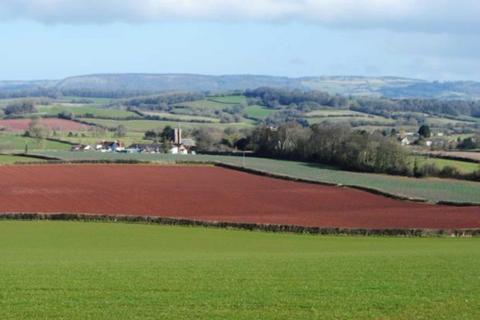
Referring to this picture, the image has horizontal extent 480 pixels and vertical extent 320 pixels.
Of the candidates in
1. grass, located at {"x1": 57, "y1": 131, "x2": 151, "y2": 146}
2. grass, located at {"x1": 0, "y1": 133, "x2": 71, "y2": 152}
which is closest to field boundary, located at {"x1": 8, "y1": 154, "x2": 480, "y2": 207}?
grass, located at {"x1": 0, "y1": 133, "x2": 71, "y2": 152}

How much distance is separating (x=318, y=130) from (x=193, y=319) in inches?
3394

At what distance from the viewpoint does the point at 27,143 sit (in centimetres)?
12012

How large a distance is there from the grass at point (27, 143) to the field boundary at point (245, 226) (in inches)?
2501

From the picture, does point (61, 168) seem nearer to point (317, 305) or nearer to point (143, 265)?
point (143, 265)

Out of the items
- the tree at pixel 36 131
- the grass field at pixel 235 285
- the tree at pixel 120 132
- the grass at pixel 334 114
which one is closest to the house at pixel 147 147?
the tree at pixel 36 131

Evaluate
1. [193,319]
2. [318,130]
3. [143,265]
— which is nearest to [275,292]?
[193,319]

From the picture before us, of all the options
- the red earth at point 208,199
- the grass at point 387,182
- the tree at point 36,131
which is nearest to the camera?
the red earth at point 208,199

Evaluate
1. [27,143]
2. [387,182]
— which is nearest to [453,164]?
[387,182]

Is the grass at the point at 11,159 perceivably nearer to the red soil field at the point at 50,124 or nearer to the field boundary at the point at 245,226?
the field boundary at the point at 245,226

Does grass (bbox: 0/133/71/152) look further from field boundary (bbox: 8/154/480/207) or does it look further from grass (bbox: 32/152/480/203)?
grass (bbox: 32/152/480/203)

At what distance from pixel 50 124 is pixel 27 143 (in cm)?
3641

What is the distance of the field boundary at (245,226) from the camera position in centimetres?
4169

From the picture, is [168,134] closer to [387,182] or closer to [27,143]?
[27,143]

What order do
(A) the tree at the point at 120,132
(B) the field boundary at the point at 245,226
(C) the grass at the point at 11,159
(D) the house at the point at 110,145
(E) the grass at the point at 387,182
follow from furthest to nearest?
(A) the tree at the point at 120,132, (D) the house at the point at 110,145, (C) the grass at the point at 11,159, (E) the grass at the point at 387,182, (B) the field boundary at the point at 245,226
